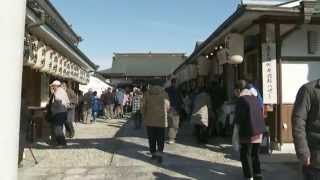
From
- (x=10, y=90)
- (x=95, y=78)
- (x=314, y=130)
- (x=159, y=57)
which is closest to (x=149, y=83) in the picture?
(x=314, y=130)

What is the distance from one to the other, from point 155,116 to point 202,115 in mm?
2817

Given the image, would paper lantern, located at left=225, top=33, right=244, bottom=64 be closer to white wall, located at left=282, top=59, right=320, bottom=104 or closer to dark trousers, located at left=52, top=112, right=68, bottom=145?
white wall, located at left=282, top=59, right=320, bottom=104

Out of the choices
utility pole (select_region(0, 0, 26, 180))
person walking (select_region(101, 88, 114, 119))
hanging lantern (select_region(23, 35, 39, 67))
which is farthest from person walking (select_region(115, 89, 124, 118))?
utility pole (select_region(0, 0, 26, 180))

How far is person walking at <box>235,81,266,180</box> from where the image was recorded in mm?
8023

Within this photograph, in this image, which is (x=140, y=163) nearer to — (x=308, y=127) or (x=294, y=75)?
(x=294, y=75)

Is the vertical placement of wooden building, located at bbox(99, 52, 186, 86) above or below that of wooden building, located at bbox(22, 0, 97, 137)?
above

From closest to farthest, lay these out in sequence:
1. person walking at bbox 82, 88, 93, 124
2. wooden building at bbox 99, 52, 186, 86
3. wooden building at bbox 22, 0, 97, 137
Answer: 1. wooden building at bbox 22, 0, 97, 137
2. person walking at bbox 82, 88, 93, 124
3. wooden building at bbox 99, 52, 186, 86

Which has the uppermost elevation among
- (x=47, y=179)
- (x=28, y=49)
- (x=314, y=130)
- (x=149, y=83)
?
(x=28, y=49)

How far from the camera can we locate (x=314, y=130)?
491 centimetres

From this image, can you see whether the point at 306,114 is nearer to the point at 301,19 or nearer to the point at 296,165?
the point at 296,165

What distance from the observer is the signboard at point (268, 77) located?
11.5 metres

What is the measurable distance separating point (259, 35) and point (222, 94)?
3665mm

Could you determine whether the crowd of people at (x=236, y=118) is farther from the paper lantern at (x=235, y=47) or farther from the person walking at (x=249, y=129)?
the paper lantern at (x=235, y=47)

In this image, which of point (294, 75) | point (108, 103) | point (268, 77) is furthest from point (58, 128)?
point (108, 103)
